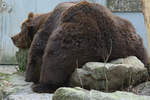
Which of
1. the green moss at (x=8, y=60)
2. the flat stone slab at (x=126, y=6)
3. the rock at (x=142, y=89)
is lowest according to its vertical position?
the green moss at (x=8, y=60)

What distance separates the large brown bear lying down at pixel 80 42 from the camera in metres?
3.93

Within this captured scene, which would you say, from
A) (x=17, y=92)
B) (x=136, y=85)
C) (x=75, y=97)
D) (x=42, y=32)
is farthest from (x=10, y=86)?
(x=75, y=97)

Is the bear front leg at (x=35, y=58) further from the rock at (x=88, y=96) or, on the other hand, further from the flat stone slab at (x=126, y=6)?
the flat stone slab at (x=126, y=6)

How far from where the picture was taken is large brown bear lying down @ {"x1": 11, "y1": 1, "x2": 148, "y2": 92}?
3.93 m

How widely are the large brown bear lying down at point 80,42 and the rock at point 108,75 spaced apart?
0.44ft

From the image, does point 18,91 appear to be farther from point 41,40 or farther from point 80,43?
point 80,43

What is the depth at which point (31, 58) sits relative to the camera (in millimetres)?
4625

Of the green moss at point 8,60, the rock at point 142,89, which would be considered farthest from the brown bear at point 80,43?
the green moss at point 8,60

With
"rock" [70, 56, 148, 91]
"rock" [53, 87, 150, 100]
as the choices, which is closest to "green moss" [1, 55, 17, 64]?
"rock" [70, 56, 148, 91]

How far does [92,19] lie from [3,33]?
225 inches

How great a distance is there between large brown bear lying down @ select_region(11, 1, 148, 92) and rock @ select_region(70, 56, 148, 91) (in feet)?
0.44

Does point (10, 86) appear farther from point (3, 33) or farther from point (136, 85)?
point (3, 33)

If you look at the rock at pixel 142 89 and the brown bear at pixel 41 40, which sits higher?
the brown bear at pixel 41 40

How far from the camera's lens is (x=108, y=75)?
3.72m
